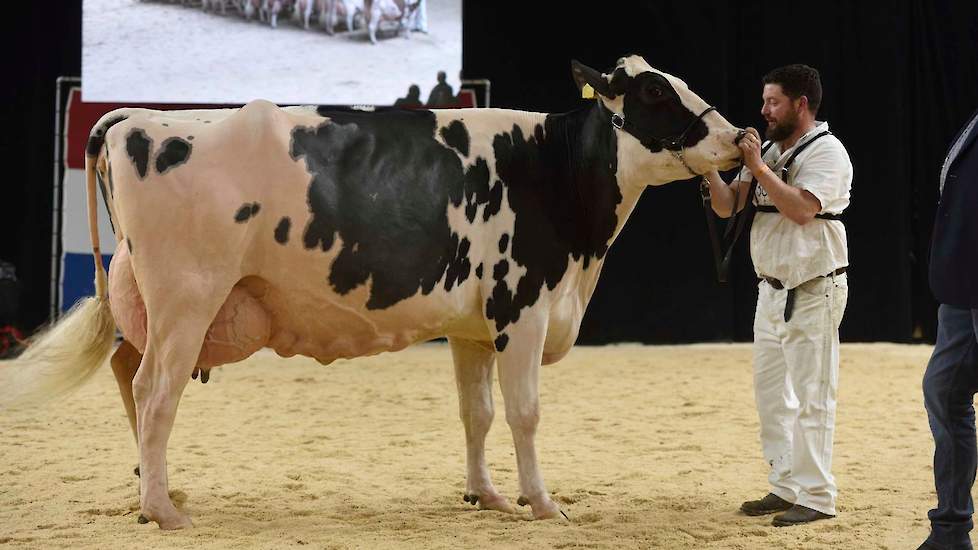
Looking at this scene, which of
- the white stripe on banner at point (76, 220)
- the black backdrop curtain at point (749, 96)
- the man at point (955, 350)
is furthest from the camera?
the black backdrop curtain at point (749, 96)

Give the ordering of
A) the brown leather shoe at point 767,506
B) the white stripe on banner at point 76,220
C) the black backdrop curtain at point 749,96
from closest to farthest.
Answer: the brown leather shoe at point 767,506 < the white stripe on banner at point 76,220 < the black backdrop curtain at point 749,96

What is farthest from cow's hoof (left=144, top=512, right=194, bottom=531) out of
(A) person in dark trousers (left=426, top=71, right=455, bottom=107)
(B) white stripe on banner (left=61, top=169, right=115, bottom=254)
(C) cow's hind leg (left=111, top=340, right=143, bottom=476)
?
(A) person in dark trousers (left=426, top=71, right=455, bottom=107)

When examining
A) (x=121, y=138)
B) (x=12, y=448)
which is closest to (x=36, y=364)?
(x=121, y=138)

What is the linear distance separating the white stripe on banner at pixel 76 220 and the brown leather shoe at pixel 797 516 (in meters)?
6.94

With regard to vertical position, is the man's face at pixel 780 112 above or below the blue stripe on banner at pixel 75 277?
above

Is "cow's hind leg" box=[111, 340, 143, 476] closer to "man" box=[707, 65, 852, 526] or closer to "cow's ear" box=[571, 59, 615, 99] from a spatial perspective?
"cow's ear" box=[571, 59, 615, 99]

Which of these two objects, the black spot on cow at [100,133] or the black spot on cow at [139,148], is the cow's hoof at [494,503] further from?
the black spot on cow at [100,133]

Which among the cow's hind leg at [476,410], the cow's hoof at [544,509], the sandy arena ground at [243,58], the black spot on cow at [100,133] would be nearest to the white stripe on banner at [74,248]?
the sandy arena ground at [243,58]

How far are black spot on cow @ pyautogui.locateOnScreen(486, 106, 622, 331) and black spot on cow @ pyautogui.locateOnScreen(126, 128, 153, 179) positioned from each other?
1.24 m

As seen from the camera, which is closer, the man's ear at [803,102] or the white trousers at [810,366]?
the white trousers at [810,366]

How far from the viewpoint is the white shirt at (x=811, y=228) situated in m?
3.92

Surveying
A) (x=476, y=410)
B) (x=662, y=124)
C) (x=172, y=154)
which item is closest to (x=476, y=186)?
(x=662, y=124)

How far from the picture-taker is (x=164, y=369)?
3.78 m

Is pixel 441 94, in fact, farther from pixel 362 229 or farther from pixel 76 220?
pixel 362 229
